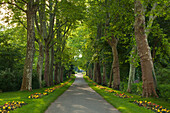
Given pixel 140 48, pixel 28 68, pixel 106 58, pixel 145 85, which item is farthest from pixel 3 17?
pixel 145 85

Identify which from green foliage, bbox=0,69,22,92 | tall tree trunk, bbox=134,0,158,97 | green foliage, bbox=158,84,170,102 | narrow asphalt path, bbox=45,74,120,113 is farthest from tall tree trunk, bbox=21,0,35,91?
green foliage, bbox=158,84,170,102

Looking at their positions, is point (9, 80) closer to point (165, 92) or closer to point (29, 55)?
point (29, 55)

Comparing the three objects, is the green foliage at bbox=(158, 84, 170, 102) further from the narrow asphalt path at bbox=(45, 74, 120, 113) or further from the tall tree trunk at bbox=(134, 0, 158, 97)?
the narrow asphalt path at bbox=(45, 74, 120, 113)

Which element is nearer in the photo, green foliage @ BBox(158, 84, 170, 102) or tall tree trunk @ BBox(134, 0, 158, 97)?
tall tree trunk @ BBox(134, 0, 158, 97)

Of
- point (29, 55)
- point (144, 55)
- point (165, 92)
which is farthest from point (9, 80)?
point (165, 92)

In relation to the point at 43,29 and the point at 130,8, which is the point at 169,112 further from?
the point at 43,29

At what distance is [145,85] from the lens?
34.6ft

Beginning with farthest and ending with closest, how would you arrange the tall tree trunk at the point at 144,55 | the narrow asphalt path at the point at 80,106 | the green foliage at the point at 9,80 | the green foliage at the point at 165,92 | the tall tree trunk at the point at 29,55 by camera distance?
1. the tall tree trunk at the point at 29,55
2. the green foliage at the point at 9,80
3. the green foliage at the point at 165,92
4. the tall tree trunk at the point at 144,55
5. the narrow asphalt path at the point at 80,106

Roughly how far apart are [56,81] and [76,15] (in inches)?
580

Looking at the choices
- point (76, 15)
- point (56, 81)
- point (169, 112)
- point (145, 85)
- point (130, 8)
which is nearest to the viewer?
point (169, 112)

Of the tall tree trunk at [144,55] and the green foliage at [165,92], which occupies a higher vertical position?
the tall tree trunk at [144,55]

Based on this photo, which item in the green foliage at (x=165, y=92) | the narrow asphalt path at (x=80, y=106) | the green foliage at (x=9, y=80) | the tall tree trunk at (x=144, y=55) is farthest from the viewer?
the green foliage at (x=9, y=80)

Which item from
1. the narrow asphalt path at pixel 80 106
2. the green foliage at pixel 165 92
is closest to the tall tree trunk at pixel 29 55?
the narrow asphalt path at pixel 80 106

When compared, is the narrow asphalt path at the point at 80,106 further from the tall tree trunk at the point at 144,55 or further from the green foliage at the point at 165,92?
the green foliage at the point at 165,92
